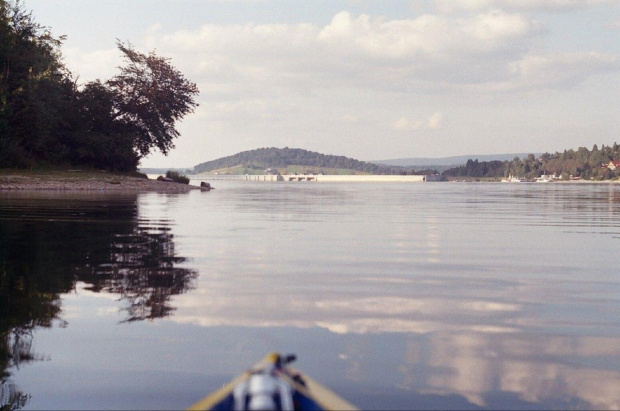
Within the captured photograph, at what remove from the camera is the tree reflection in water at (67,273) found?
8.50 metres

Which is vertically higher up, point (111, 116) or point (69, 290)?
point (111, 116)

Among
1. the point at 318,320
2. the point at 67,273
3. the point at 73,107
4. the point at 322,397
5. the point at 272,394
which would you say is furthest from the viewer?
the point at 73,107

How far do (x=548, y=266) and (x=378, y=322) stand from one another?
7674 mm

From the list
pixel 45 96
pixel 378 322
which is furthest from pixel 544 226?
pixel 45 96

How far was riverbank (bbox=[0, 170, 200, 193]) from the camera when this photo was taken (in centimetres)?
6342

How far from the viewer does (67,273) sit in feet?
44.0

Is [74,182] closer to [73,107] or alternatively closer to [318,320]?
[73,107]

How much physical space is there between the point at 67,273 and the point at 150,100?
71.9 metres

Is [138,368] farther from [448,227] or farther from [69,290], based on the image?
[448,227]

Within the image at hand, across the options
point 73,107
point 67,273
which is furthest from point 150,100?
point 67,273

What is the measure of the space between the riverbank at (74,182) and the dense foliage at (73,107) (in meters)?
2.80

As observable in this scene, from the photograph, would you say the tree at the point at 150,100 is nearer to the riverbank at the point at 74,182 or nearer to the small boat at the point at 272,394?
the riverbank at the point at 74,182

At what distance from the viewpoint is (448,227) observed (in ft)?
85.6

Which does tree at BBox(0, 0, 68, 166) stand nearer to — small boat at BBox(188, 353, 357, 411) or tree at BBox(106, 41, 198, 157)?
tree at BBox(106, 41, 198, 157)
